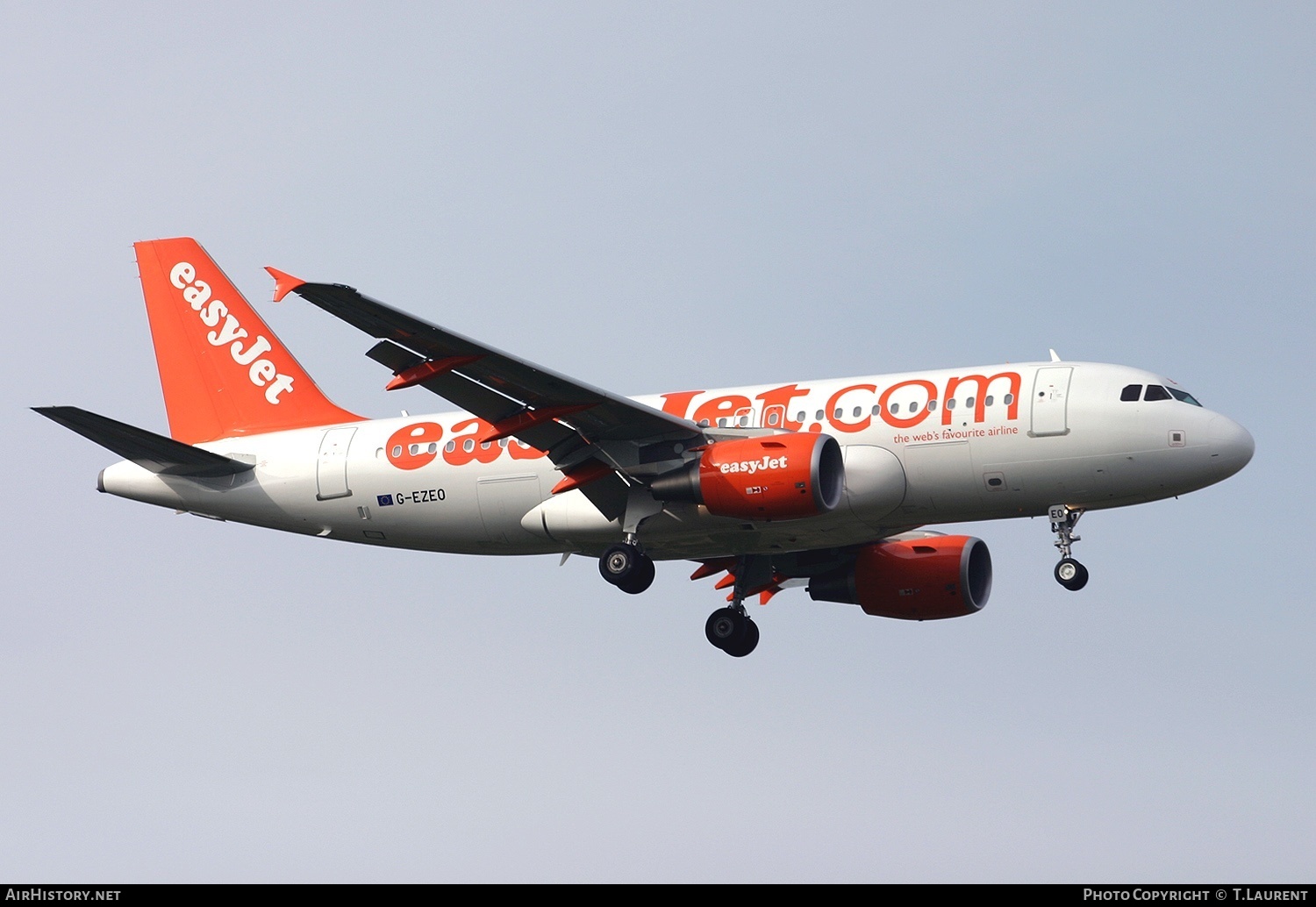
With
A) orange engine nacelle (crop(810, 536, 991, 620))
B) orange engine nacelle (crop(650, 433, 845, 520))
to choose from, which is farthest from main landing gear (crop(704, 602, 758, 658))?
orange engine nacelle (crop(650, 433, 845, 520))

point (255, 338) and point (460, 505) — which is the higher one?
point (255, 338)

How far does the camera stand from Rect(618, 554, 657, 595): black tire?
37.4 m

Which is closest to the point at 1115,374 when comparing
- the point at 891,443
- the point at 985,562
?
the point at 891,443

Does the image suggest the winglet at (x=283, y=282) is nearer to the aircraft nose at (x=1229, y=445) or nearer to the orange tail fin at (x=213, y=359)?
the orange tail fin at (x=213, y=359)

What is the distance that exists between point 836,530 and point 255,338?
1602 centimetres

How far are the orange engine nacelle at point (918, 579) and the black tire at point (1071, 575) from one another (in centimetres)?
566

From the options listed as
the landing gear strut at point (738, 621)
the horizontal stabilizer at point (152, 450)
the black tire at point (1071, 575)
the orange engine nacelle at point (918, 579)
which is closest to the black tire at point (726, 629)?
the landing gear strut at point (738, 621)

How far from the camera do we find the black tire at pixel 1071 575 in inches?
1406

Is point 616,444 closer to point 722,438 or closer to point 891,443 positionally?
point 722,438

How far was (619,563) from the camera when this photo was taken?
3747 cm

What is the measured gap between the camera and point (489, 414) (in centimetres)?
3681

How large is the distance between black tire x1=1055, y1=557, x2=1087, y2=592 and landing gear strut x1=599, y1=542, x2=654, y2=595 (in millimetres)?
8460

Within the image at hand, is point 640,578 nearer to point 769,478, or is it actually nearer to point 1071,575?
point 769,478

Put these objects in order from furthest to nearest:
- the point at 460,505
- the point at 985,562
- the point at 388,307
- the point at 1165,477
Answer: the point at 985,562
the point at 460,505
the point at 1165,477
the point at 388,307
